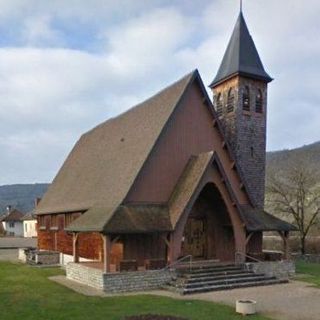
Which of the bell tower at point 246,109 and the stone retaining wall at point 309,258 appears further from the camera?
the stone retaining wall at point 309,258

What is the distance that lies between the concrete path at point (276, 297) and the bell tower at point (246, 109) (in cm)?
712

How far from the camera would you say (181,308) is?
1445 cm

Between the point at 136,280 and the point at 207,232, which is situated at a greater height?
the point at 207,232

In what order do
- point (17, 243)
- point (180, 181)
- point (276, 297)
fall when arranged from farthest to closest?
1. point (17, 243)
2. point (180, 181)
3. point (276, 297)

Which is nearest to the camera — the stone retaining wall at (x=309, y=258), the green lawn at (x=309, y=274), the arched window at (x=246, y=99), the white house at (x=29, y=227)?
the green lawn at (x=309, y=274)

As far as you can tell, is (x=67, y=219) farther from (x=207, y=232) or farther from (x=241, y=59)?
(x=241, y=59)

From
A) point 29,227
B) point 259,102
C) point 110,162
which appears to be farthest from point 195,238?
point 29,227

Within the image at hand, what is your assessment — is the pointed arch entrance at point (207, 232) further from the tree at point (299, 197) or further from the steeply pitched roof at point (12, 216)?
the steeply pitched roof at point (12, 216)

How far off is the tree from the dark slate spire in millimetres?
12505

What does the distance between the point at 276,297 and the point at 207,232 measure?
6673 millimetres

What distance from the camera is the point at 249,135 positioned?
86.4 ft

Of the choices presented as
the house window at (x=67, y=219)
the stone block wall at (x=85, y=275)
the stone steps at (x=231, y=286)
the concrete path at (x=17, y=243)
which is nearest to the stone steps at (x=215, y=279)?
the stone steps at (x=231, y=286)

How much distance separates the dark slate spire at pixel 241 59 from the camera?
26719mm

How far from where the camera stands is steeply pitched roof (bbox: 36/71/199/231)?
2134cm
